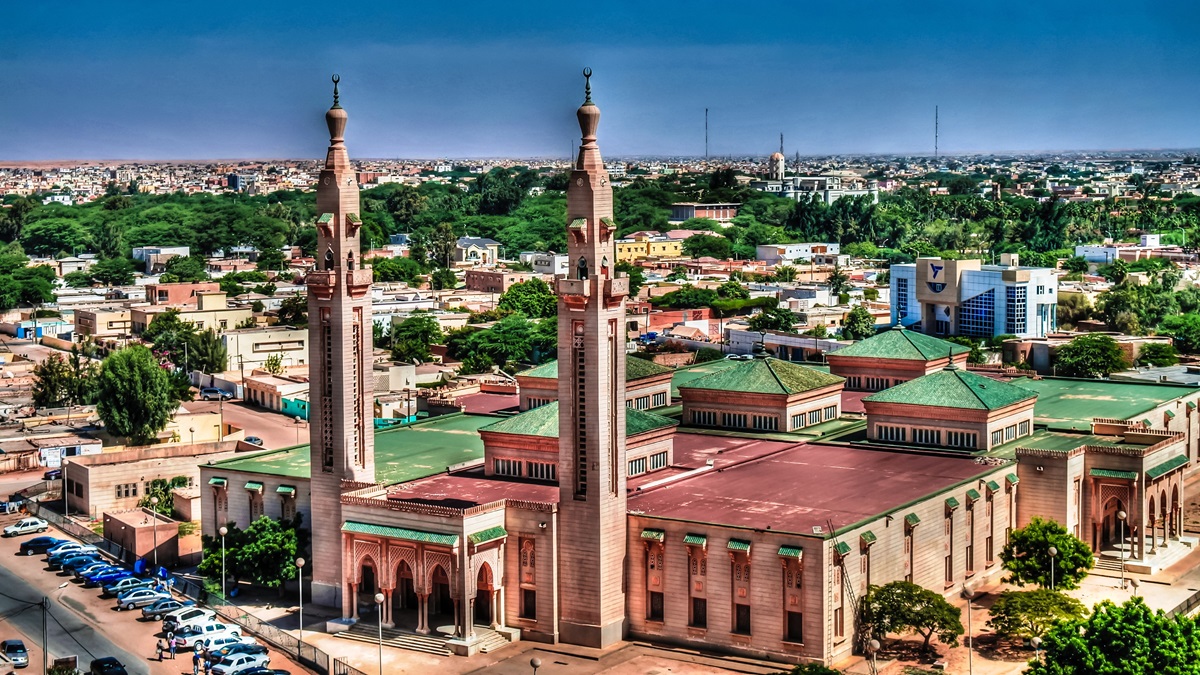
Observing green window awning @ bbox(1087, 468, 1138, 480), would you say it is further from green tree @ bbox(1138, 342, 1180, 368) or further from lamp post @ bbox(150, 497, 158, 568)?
green tree @ bbox(1138, 342, 1180, 368)

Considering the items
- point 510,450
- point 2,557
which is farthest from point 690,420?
point 2,557

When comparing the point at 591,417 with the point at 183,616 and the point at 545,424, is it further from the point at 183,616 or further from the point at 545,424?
the point at 183,616

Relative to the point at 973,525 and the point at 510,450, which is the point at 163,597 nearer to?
the point at 510,450

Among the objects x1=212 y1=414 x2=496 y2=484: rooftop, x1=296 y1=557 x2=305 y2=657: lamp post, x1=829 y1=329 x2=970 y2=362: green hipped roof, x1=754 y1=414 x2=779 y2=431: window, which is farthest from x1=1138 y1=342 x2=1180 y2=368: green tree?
x1=296 y1=557 x2=305 y2=657: lamp post

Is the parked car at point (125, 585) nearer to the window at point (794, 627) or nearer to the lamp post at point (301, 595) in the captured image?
the lamp post at point (301, 595)

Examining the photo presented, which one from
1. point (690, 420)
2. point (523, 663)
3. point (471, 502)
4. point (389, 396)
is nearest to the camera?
point (523, 663)
